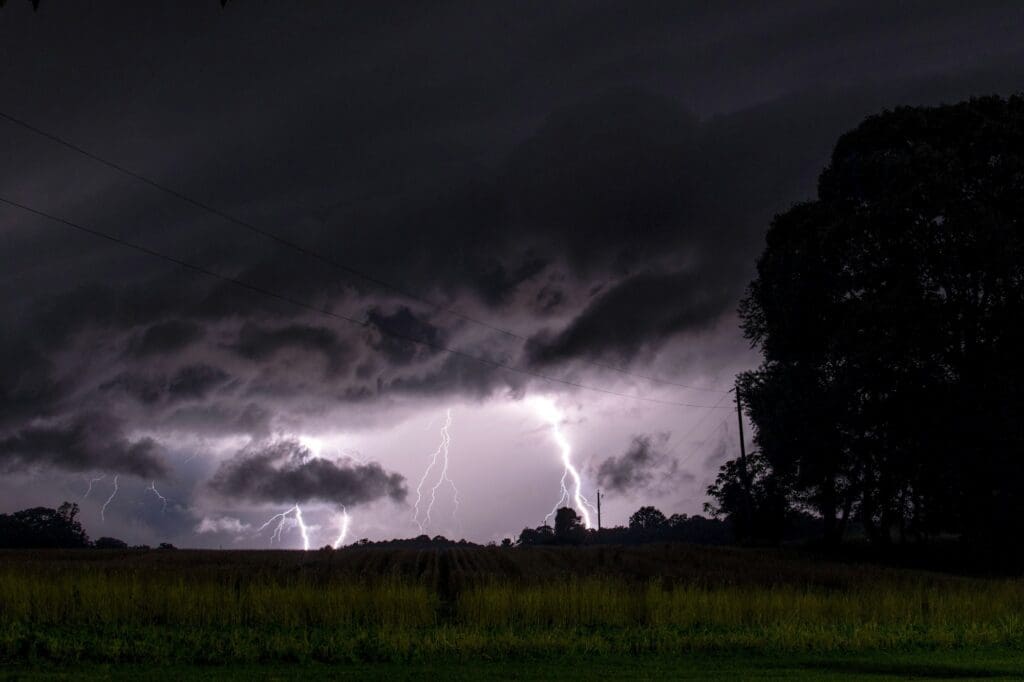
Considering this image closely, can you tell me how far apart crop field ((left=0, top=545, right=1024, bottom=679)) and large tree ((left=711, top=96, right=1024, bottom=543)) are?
451 inches

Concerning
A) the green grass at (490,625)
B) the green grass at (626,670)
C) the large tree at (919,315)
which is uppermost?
the large tree at (919,315)

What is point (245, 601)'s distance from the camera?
22125mm

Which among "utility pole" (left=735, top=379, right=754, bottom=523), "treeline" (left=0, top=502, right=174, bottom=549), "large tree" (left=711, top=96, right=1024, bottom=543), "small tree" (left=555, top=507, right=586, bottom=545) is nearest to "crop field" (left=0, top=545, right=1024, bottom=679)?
"large tree" (left=711, top=96, right=1024, bottom=543)

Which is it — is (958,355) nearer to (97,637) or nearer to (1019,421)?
(1019,421)

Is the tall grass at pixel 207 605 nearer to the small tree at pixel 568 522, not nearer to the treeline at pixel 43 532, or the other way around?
the treeline at pixel 43 532

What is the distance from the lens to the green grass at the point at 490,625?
57.7 ft

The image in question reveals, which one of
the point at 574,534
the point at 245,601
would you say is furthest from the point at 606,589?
the point at 574,534

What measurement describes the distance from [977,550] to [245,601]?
32.1 meters

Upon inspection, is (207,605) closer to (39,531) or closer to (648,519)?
(39,531)

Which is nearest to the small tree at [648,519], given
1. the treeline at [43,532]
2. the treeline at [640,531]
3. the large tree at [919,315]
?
the treeline at [640,531]

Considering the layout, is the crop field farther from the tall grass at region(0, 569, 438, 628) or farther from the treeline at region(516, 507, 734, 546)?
the treeline at region(516, 507, 734, 546)

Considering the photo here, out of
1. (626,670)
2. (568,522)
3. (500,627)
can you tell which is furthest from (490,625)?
(568,522)

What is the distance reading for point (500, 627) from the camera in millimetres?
20891

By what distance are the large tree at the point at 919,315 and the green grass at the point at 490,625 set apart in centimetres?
1201
